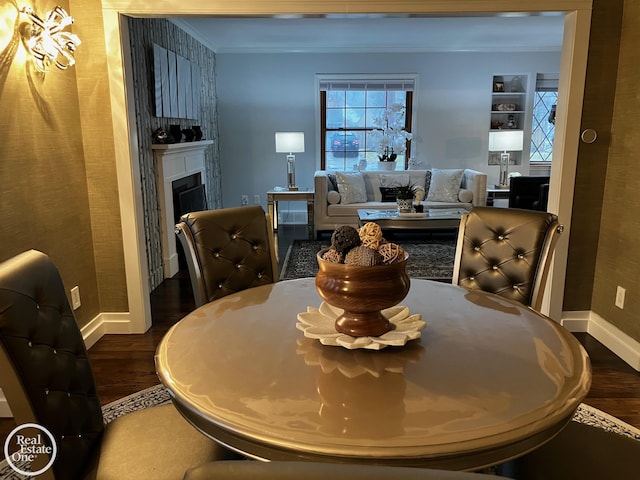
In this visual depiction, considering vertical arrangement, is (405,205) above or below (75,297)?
above

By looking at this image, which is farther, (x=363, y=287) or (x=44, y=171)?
(x=44, y=171)

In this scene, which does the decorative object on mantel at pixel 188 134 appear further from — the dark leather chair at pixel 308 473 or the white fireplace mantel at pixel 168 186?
the dark leather chair at pixel 308 473

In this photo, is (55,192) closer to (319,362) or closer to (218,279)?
(218,279)

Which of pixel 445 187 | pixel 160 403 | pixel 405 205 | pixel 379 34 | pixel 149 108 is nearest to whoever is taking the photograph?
pixel 160 403

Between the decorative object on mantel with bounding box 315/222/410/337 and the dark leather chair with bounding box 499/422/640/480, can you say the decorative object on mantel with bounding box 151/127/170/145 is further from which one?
the dark leather chair with bounding box 499/422/640/480

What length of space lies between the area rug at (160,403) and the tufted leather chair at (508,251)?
2.15 feet

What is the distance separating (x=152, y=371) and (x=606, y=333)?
102 inches

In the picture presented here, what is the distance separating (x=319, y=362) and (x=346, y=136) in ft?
20.8

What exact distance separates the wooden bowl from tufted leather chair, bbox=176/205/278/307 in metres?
0.89

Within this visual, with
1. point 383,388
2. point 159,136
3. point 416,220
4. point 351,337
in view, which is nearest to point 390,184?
point 416,220

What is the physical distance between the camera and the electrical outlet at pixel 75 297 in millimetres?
2918

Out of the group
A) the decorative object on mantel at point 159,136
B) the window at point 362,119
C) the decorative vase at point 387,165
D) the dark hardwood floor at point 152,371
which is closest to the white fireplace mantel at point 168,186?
the decorative object on mantel at point 159,136

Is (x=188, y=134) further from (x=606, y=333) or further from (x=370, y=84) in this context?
(x=606, y=333)

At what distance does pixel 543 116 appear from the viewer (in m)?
7.30
